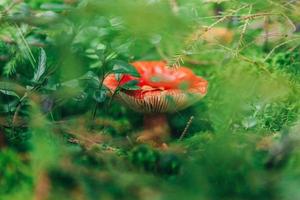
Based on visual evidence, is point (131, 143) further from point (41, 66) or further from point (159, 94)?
point (159, 94)

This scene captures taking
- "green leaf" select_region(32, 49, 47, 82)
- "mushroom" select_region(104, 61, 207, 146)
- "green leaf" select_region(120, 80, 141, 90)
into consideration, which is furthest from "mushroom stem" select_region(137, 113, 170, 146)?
"green leaf" select_region(32, 49, 47, 82)

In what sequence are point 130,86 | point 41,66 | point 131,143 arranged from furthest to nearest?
1. point 130,86
2. point 41,66
3. point 131,143

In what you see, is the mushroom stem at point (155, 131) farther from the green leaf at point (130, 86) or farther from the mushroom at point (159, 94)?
the green leaf at point (130, 86)

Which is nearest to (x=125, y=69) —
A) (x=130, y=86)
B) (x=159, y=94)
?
(x=130, y=86)

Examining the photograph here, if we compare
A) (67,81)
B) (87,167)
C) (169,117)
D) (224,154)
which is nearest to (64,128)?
(67,81)

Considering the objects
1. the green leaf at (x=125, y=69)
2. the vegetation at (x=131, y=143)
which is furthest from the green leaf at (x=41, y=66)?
the green leaf at (x=125, y=69)
